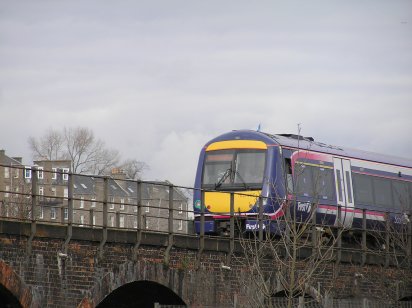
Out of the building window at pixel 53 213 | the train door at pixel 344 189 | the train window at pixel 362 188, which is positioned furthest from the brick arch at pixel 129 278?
the train window at pixel 362 188

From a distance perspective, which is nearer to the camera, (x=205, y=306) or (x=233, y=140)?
(x=205, y=306)

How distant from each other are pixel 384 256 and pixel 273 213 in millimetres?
4435

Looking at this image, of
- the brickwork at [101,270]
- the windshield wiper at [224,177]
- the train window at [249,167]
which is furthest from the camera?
the windshield wiper at [224,177]

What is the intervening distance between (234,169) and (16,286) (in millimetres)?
12665

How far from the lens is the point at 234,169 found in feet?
102

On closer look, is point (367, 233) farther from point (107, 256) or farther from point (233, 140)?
point (107, 256)

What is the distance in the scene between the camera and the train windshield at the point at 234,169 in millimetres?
30533

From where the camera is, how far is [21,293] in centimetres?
1922

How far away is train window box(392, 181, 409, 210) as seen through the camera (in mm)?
35188

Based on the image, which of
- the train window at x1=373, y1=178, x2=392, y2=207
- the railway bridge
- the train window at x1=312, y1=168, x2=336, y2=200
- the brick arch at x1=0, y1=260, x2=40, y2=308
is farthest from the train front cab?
the brick arch at x1=0, y1=260, x2=40, y2=308

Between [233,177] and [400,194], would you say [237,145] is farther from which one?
[400,194]

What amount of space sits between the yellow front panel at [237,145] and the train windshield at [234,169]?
117 mm

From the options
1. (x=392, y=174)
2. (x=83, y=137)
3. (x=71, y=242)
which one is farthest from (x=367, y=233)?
(x=83, y=137)

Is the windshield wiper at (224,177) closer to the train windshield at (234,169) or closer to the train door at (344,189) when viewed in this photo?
the train windshield at (234,169)
